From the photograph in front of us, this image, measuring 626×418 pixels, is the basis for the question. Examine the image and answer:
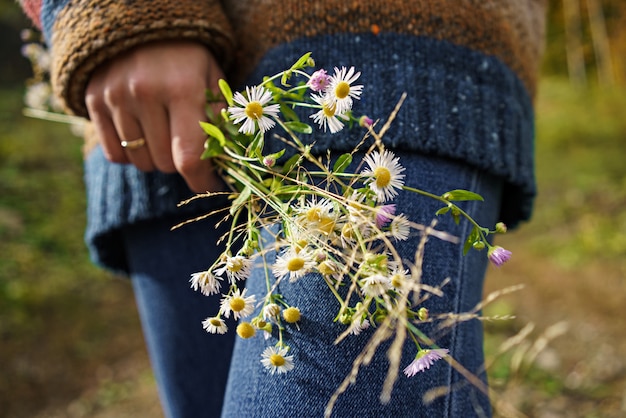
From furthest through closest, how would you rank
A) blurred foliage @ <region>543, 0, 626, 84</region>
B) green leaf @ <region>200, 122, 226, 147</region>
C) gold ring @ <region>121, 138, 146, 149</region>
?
blurred foliage @ <region>543, 0, 626, 84</region> → gold ring @ <region>121, 138, 146, 149</region> → green leaf @ <region>200, 122, 226, 147</region>

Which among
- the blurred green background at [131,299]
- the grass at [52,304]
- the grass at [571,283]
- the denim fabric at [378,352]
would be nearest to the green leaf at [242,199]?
the denim fabric at [378,352]

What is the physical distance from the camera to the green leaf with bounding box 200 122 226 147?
0.75 m

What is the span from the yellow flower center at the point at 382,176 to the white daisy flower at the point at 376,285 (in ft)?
0.35

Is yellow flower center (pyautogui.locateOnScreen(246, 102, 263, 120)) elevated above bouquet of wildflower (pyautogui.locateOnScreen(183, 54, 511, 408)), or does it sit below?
above

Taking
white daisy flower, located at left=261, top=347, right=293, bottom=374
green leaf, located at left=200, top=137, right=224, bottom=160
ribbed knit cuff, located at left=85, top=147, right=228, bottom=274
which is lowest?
ribbed knit cuff, located at left=85, top=147, right=228, bottom=274

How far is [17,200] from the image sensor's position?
412cm

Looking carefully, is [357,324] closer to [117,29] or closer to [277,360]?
[277,360]

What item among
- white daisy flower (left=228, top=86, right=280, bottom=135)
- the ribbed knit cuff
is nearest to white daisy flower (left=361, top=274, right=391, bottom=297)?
white daisy flower (left=228, top=86, right=280, bottom=135)

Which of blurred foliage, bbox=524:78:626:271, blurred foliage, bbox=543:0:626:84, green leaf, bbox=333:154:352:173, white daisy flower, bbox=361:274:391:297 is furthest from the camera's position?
blurred foliage, bbox=543:0:626:84

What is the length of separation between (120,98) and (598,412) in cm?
217

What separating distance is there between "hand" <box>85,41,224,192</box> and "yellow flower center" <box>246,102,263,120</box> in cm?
18

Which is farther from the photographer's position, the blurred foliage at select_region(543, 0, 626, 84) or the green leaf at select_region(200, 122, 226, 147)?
the blurred foliage at select_region(543, 0, 626, 84)

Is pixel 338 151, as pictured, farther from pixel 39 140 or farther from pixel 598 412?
pixel 39 140

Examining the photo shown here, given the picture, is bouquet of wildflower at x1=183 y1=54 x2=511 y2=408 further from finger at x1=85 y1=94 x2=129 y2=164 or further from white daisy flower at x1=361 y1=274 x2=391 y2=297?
finger at x1=85 y1=94 x2=129 y2=164
